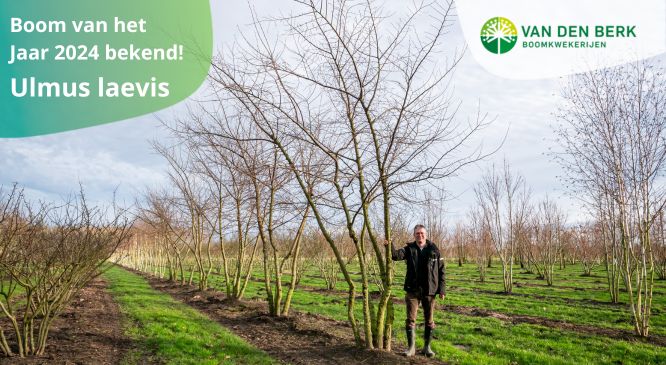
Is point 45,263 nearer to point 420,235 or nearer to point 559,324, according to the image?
point 420,235

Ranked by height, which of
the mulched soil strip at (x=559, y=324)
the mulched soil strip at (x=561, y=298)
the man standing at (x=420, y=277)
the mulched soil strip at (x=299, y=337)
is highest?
the man standing at (x=420, y=277)

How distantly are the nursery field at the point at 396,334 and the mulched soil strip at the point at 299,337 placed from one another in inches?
0.7

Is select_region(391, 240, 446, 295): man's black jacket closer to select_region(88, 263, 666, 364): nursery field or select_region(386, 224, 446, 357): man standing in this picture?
A: select_region(386, 224, 446, 357): man standing

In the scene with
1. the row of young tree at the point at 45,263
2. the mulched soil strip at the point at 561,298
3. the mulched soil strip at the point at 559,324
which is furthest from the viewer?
the mulched soil strip at the point at 561,298

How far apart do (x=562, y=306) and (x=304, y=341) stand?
10.9 meters

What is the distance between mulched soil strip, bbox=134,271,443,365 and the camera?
668 cm

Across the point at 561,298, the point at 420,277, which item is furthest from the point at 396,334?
the point at 561,298

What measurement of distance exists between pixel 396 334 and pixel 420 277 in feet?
9.78

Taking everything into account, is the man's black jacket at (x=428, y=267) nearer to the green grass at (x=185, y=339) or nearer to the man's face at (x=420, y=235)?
the man's face at (x=420, y=235)

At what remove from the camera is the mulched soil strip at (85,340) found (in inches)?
259

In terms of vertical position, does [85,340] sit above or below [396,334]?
above

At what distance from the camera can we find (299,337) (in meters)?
8.66

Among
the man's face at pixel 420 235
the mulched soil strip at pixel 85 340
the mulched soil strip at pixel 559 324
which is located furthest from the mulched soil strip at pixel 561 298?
the mulched soil strip at pixel 85 340

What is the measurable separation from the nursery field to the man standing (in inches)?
24.0
